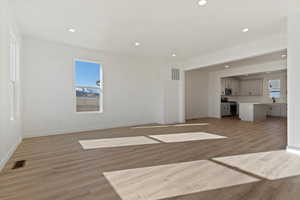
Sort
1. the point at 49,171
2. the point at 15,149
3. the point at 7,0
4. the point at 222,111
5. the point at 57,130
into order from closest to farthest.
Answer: the point at 49,171, the point at 7,0, the point at 15,149, the point at 57,130, the point at 222,111

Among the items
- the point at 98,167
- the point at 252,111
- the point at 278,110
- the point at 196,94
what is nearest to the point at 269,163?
the point at 98,167

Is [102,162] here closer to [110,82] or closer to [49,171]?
[49,171]

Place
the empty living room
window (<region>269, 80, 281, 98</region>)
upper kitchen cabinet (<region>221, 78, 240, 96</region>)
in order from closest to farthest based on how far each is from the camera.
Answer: the empty living room → window (<region>269, 80, 281, 98</region>) → upper kitchen cabinet (<region>221, 78, 240, 96</region>)

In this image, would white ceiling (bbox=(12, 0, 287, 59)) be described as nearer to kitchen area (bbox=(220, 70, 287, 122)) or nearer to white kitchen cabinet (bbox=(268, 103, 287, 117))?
kitchen area (bbox=(220, 70, 287, 122))

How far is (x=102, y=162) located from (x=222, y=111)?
839 centimetres

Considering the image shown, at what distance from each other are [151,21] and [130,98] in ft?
11.1

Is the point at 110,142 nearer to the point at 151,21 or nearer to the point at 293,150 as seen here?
the point at 151,21

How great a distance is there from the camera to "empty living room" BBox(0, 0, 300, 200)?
6.53ft

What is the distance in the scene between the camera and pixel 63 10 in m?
3.04

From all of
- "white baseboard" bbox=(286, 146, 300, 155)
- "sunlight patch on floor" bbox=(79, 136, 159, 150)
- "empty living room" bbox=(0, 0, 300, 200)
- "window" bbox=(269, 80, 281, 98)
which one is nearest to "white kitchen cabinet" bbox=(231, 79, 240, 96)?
"window" bbox=(269, 80, 281, 98)

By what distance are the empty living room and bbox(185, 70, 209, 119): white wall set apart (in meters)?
1.42

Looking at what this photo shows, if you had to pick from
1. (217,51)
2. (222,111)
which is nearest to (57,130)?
(217,51)

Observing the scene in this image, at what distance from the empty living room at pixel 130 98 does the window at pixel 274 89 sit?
9.36ft

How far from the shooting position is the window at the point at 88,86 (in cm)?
538
